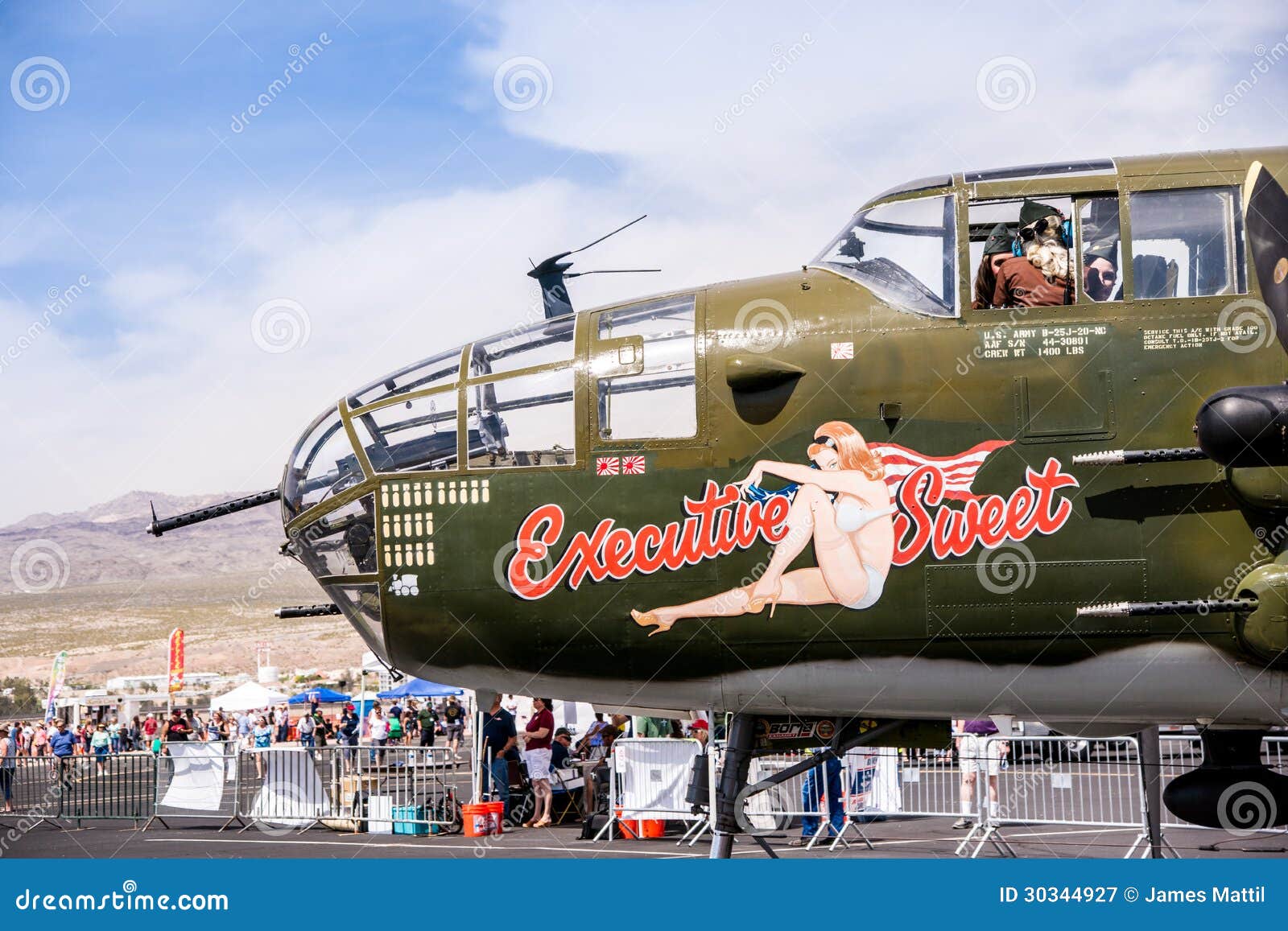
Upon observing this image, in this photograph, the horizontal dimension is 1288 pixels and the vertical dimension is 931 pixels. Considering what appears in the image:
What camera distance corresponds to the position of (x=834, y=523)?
301 inches

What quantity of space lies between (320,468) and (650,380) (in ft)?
7.77

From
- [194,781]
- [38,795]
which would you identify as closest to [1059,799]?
[194,781]

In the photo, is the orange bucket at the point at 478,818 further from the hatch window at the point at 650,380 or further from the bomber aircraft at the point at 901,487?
the hatch window at the point at 650,380

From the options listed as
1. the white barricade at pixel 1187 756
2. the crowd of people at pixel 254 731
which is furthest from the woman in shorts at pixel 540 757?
the white barricade at pixel 1187 756

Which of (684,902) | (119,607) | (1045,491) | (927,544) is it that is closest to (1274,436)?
(1045,491)

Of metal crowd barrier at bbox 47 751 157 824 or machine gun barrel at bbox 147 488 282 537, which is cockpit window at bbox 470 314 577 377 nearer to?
machine gun barrel at bbox 147 488 282 537

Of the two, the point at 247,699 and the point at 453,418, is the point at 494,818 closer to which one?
the point at 453,418

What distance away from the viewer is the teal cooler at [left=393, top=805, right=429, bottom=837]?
20281 millimetres

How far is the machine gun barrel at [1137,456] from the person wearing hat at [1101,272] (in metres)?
0.99

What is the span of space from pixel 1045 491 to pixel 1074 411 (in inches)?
19.5

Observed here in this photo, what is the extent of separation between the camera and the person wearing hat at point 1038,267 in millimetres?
7930

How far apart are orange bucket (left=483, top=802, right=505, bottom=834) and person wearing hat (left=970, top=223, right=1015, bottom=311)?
13.6 m

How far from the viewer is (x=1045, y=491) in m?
7.54

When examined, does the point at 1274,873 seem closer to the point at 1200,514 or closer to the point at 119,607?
the point at 1200,514
